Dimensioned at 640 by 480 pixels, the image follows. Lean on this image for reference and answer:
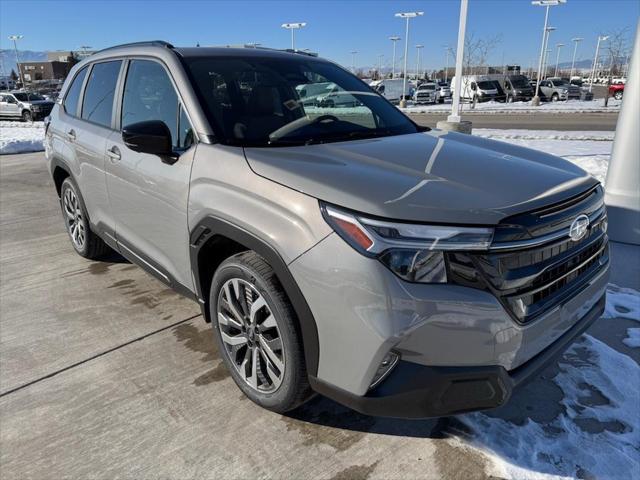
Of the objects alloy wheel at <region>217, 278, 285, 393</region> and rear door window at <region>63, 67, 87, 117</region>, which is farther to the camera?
rear door window at <region>63, 67, 87, 117</region>

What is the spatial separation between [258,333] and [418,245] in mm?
1001

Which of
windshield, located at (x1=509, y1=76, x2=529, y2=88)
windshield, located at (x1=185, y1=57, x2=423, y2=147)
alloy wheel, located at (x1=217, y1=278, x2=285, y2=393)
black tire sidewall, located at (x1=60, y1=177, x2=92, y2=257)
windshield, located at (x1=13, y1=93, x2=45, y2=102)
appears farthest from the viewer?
windshield, located at (x1=509, y1=76, x2=529, y2=88)

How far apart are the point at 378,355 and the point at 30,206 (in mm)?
6961

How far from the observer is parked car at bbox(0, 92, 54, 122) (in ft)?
94.8

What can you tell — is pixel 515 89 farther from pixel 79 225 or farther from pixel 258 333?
pixel 258 333

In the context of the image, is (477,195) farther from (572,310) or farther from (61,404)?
(61,404)

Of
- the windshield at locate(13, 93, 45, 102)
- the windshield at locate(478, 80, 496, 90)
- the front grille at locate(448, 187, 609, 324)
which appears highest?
the front grille at locate(448, 187, 609, 324)

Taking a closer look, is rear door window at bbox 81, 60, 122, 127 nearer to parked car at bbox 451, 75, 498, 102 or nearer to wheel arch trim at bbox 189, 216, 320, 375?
wheel arch trim at bbox 189, 216, 320, 375

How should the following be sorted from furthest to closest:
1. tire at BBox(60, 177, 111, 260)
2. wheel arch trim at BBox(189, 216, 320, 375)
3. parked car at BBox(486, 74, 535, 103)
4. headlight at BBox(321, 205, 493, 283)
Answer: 1. parked car at BBox(486, 74, 535, 103)
2. tire at BBox(60, 177, 111, 260)
3. wheel arch trim at BBox(189, 216, 320, 375)
4. headlight at BBox(321, 205, 493, 283)

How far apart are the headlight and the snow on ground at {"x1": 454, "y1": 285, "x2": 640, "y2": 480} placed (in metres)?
1.03

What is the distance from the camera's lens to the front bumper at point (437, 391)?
191cm

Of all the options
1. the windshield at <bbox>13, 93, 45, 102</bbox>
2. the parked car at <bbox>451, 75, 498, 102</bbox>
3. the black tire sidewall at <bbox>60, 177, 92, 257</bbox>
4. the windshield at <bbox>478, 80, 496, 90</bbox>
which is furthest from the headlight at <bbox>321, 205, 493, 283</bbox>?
the windshield at <bbox>478, 80, 496, 90</bbox>

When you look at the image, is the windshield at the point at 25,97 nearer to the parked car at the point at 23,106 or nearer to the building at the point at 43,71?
the parked car at the point at 23,106

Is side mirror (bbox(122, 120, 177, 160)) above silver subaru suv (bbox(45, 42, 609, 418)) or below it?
above
